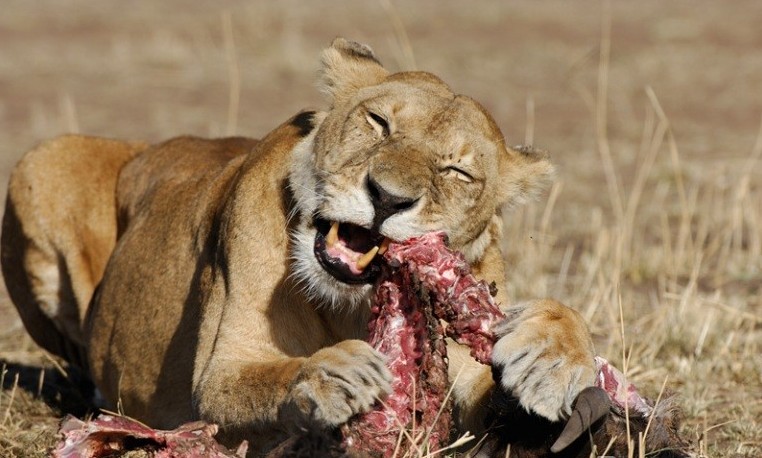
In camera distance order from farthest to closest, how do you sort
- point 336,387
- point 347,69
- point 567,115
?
point 567,115, point 347,69, point 336,387

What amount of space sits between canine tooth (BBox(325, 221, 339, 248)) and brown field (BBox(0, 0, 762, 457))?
3.20ft

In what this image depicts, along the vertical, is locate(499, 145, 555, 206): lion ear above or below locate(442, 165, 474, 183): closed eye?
below

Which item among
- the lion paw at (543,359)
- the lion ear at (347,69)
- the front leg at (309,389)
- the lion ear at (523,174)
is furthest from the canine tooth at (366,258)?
the lion ear at (347,69)

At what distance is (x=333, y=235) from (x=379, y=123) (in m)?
0.46

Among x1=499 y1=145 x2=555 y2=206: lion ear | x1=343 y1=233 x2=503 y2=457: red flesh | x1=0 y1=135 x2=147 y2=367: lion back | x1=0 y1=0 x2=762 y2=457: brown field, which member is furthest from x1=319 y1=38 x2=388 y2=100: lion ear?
x1=0 y1=135 x2=147 y2=367: lion back

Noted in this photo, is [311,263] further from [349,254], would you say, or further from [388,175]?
[388,175]

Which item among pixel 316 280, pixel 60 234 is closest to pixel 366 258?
pixel 316 280

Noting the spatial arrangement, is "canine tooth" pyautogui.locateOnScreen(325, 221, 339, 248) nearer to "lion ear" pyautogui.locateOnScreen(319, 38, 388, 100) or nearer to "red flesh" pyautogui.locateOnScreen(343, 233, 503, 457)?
"red flesh" pyautogui.locateOnScreen(343, 233, 503, 457)

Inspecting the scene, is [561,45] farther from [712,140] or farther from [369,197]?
[369,197]

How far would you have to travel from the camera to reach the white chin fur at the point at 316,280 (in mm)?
3701

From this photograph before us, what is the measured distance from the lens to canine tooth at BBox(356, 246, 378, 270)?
359 centimetres

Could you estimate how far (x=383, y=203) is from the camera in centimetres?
349

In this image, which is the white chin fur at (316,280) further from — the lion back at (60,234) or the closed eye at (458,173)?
the lion back at (60,234)

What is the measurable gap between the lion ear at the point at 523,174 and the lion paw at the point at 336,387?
102cm
